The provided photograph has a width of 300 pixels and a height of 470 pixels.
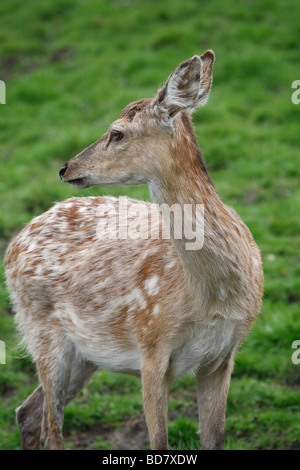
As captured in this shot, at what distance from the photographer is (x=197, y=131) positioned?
912 cm

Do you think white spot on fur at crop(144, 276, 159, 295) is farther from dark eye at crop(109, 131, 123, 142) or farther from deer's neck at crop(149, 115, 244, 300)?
dark eye at crop(109, 131, 123, 142)

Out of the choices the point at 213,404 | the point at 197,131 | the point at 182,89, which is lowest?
the point at 213,404

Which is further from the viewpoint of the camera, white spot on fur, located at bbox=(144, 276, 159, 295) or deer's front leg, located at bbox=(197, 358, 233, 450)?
deer's front leg, located at bbox=(197, 358, 233, 450)

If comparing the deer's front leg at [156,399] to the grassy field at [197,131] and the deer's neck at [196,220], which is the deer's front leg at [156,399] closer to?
the deer's neck at [196,220]

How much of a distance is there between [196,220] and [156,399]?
3.61 feet

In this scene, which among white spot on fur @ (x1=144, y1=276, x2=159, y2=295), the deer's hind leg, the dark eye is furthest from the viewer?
the deer's hind leg

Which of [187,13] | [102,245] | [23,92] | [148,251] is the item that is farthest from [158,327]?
[187,13]

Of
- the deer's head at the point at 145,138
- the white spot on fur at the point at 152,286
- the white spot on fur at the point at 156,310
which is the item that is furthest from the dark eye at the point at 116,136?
the white spot on fur at the point at 156,310

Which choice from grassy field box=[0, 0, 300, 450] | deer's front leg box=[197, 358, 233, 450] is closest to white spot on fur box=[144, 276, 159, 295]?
deer's front leg box=[197, 358, 233, 450]

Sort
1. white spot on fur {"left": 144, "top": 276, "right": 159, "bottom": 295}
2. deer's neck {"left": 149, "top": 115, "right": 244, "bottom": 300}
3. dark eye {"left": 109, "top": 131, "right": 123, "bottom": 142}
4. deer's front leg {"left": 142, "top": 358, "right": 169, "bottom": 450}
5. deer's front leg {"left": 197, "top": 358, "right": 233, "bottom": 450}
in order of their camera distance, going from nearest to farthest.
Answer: deer's neck {"left": 149, "top": 115, "right": 244, "bottom": 300} → dark eye {"left": 109, "top": 131, "right": 123, "bottom": 142} → deer's front leg {"left": 142, "top": 358, "right": 169, "bottom": 450} → white spot on fur {"left": 144, "top": 276, "right": 159, "bottom": 295} → deer's front leg {"left": 197, "top": 358, "right": 233, "bottom": 450}

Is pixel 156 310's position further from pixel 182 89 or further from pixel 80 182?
pixel 182 89

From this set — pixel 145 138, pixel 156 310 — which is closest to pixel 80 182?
pixel 145 138

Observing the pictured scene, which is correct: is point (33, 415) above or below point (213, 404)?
below

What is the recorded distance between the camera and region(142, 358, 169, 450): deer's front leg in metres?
4.13
